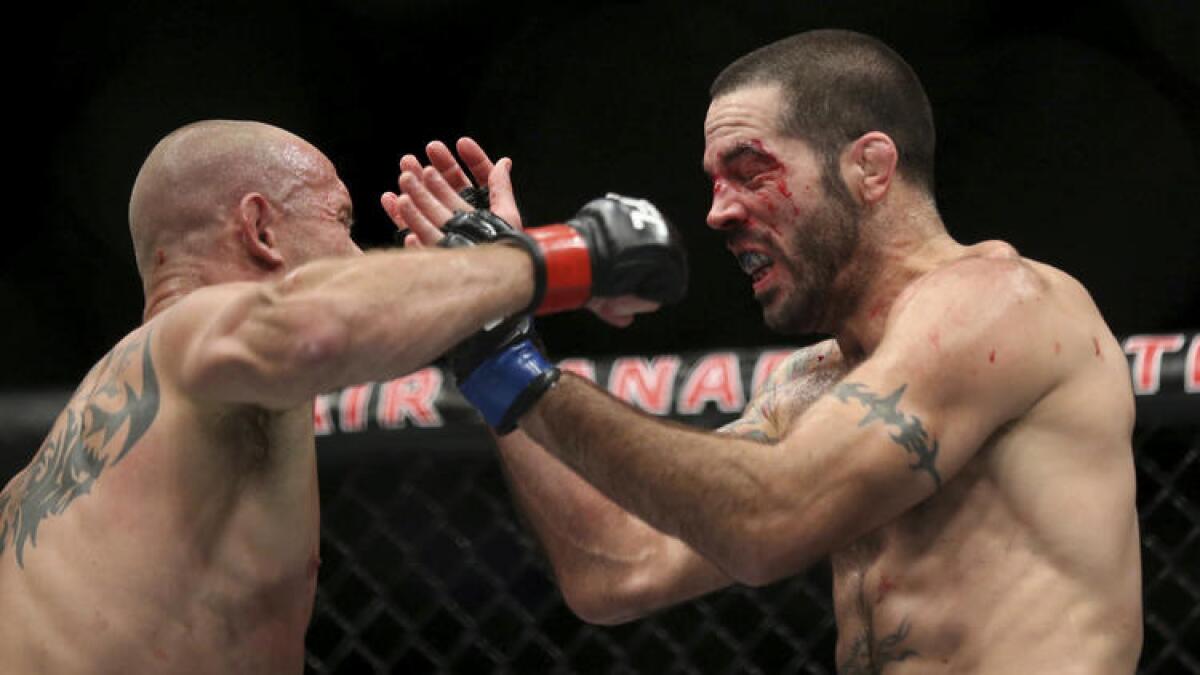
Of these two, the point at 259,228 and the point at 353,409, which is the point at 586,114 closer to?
the point at 353,409

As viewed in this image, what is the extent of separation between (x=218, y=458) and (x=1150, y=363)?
1.20 metres

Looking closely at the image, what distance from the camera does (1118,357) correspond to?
1903mm

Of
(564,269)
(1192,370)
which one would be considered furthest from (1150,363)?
(564,269)

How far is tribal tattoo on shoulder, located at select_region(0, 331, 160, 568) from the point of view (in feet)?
5.67

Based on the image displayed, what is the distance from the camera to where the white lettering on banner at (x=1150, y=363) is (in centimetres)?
217

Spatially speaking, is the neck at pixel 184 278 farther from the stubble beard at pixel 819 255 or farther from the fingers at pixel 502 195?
the stubble beard at pixel 819 255

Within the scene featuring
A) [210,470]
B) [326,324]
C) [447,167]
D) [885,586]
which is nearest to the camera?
[326,324]

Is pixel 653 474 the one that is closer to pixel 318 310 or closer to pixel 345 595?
pixel 318 310

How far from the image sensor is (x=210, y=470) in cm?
172

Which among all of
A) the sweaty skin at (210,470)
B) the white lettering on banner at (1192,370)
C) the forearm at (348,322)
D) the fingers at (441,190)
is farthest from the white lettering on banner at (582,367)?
the white lettering on banner at (1192,370)

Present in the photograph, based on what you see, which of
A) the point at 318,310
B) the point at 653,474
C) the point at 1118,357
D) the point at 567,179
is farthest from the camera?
the point at 567,179

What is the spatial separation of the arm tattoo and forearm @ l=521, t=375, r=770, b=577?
0.39 feet

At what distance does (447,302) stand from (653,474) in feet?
0.95

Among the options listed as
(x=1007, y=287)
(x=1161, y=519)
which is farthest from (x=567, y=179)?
(x=1007, y=287)
